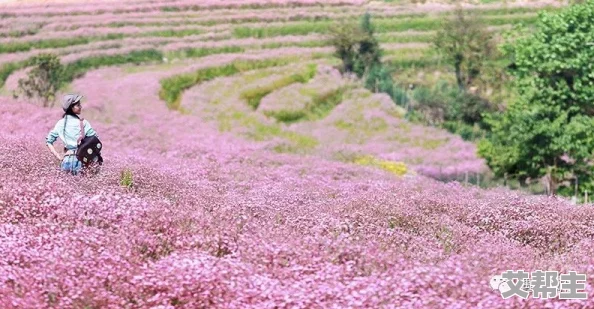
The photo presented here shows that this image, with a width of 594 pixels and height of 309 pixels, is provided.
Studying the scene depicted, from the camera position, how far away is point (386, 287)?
7.39m

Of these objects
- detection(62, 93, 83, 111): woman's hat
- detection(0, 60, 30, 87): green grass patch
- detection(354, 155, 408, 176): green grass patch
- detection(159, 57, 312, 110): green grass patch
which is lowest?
detection(354, 155, 408, 176): green grass patch

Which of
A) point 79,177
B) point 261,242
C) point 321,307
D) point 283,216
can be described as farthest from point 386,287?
point 79,177

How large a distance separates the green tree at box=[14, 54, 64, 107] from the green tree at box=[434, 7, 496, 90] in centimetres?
3064

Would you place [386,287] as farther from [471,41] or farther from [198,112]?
[471,41]

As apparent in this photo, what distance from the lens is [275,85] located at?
173ft

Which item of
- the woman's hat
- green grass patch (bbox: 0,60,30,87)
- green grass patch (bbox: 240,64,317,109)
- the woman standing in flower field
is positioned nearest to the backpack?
the woman standing in flower field

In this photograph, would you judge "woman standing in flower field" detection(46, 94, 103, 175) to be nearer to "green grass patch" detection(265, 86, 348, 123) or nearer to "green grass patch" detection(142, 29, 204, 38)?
"green grass patch" detection(265, 86, 348, 123)

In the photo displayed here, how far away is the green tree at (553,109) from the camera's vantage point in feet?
103

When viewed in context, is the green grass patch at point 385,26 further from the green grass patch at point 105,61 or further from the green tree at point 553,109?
the green tree at point 553,109

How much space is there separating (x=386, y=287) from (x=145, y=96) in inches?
1496

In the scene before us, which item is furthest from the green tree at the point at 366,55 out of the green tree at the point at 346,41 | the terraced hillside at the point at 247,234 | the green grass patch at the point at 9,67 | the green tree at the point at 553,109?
the terraced hillside at the point at 247,234

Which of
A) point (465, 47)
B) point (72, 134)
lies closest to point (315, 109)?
point (465, 47)

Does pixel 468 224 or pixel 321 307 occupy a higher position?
pixel 321 307

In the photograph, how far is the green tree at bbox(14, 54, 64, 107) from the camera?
40500 millimetres
